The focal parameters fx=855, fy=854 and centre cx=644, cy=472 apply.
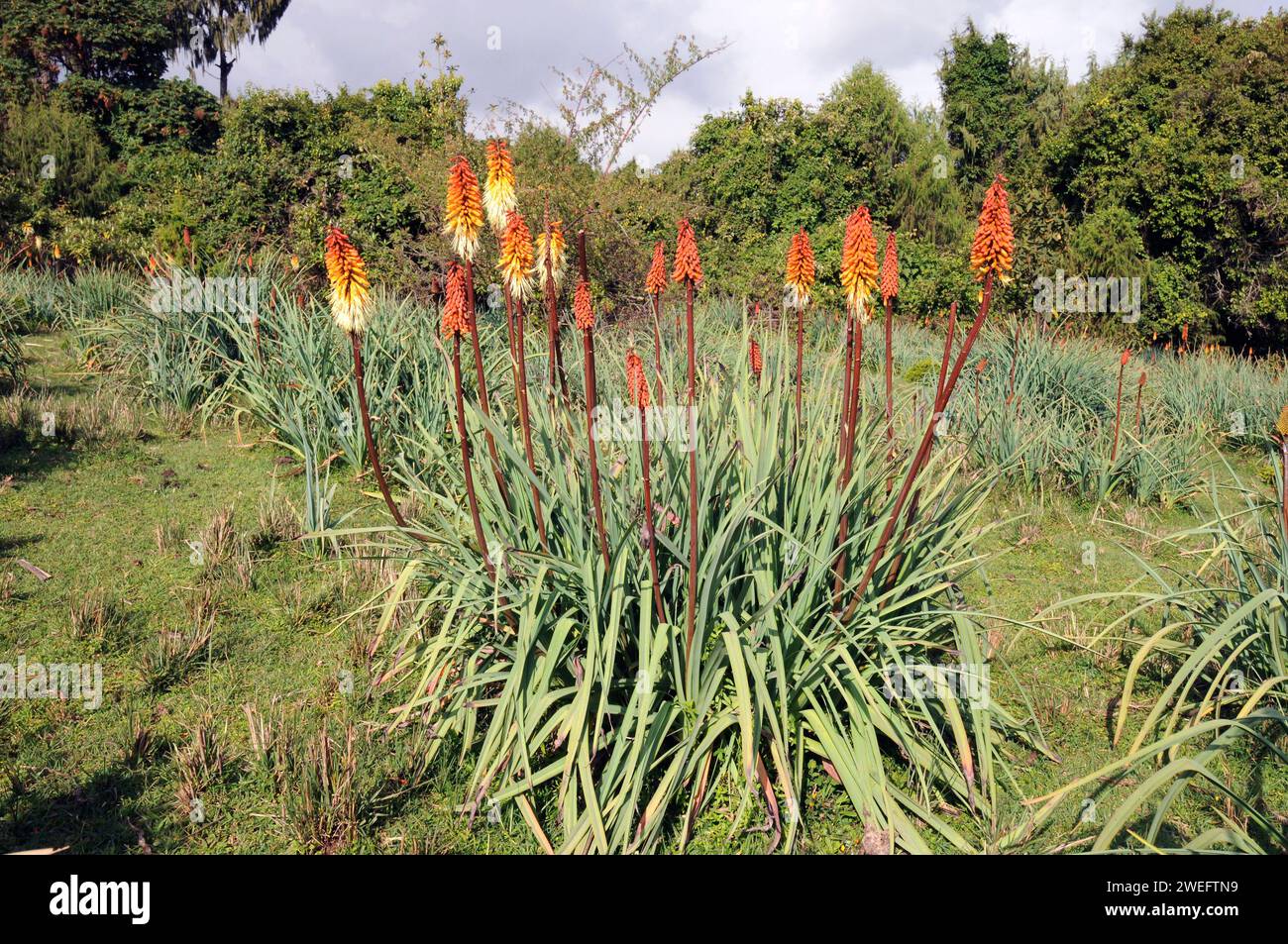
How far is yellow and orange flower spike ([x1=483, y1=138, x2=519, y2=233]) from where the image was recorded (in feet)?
9.33

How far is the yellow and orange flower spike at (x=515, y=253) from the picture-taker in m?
2.82

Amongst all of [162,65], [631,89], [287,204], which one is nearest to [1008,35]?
[631,89]

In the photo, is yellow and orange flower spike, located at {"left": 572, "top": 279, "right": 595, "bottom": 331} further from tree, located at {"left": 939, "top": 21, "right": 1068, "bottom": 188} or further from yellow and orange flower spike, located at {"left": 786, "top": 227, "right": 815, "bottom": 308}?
tree, located at {"left": 939, "top": 21, "right": 1068, "bottom": 188}

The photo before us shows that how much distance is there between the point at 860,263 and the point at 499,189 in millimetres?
1224

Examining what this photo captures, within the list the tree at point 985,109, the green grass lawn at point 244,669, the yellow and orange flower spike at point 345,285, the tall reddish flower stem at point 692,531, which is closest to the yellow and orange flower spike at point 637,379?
the tall reddish flower stem at point 692,531

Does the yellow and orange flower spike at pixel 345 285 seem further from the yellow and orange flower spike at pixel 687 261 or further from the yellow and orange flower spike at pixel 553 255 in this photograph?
the yellow and orange flower spike at pixel 687 261

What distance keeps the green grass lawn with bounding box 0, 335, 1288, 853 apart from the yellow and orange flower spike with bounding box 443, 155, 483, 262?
5.93ft

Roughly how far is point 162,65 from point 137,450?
2974cm

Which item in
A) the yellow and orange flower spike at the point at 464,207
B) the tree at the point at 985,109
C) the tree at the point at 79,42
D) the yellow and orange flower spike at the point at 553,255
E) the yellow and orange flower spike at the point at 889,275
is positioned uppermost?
the tree at the point at 79,42

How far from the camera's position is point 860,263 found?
110 inches

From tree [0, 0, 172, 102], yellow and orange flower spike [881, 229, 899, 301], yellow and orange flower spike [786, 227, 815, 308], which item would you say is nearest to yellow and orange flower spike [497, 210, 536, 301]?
yellow and orange flower spike [786, 227, 815, 308]

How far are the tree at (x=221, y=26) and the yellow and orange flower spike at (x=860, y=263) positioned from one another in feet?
124

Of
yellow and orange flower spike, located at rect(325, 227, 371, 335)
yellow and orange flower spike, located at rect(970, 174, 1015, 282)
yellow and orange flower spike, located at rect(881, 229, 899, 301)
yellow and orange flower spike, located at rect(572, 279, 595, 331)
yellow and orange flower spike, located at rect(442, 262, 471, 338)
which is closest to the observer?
yellow and orange flower spike, located at rect(970, 174, 1015, 282)

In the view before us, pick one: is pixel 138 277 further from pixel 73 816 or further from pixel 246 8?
pixel 246 8
